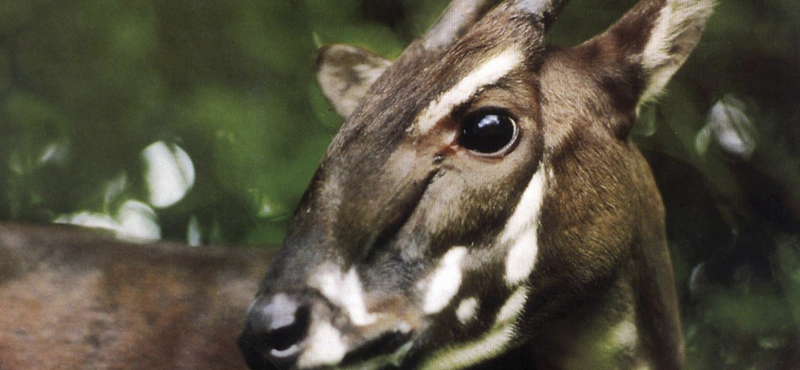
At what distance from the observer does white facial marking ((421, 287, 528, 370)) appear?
1291mm

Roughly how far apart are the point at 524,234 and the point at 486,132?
0.58 ft

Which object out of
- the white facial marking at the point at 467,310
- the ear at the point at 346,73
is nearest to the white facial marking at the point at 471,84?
the white facial marking at the point at 467,310

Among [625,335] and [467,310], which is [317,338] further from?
[625,335]

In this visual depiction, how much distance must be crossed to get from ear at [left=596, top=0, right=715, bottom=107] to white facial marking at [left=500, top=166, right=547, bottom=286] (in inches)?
11.9

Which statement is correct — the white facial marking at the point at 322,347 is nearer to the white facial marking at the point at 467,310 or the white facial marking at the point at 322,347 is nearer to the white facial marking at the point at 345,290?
the white facial marking at the point at 345,290

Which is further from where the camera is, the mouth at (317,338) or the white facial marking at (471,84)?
the white facial marking at (471,84)

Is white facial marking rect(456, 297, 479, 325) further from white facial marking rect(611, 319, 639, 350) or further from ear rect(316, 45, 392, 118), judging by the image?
ear rect(316, 45, 392, 118)

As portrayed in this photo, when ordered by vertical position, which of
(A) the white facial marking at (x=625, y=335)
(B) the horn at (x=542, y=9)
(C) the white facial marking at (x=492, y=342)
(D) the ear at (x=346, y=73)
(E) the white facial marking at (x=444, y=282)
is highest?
(D) the ear at (x=346, y=73)

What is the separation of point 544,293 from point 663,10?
0.55 m

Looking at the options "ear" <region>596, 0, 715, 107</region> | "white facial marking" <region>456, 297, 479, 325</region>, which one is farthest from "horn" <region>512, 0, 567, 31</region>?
"white facial marking" <region>456, 297, 479, 325</region>

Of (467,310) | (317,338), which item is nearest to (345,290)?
(317,338)

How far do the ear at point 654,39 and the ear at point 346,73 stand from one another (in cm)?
48

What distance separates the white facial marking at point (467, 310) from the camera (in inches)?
49.9

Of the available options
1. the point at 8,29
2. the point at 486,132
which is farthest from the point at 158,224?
the point at 486,132
